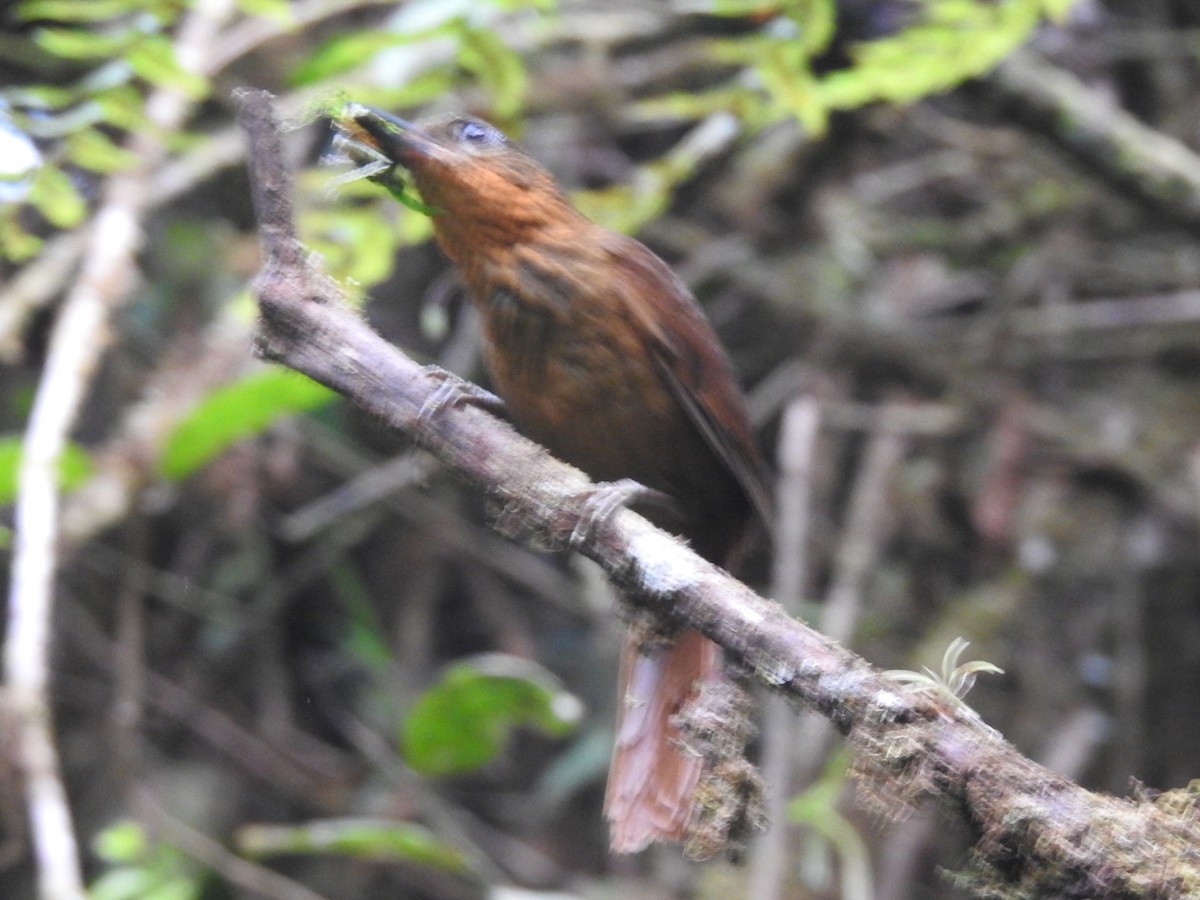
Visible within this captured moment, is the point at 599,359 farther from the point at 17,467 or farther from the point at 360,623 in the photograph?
the point at 360,623

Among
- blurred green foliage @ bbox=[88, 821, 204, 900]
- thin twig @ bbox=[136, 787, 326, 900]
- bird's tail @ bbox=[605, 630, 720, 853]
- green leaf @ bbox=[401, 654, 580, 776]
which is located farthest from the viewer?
thin twig @ bbox=[136, 787, 326, 900]

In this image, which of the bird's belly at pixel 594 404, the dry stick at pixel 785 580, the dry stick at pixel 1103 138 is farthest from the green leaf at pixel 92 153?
the dry stick at pixel 1103 138

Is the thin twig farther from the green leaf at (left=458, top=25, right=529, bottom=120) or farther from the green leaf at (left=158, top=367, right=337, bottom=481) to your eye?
the green leaf at (left=458, top=25, right=529, bottom=120)

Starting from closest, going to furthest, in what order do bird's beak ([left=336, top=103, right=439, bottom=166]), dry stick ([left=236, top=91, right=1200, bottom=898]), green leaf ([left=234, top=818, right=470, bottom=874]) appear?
dry stick ([left=236, top=91, right=1200, bottom=898])
bird's beak ([left=336, top=103, right=439, bottom=166])
green leaf ([left=234, top=818, right=470, bottom=874])

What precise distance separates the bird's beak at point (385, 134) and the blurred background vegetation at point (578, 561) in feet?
4.09

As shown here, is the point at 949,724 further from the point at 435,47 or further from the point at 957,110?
the point at 957,110

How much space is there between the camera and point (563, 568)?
179 inches

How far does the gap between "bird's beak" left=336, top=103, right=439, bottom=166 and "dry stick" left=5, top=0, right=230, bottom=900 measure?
1.26 meters

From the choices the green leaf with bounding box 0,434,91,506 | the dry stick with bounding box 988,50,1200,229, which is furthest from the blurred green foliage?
the dry stick with bounding box 988,50,1200,229

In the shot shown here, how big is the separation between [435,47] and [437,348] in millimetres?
1238

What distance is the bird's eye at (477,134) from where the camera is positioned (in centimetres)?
251

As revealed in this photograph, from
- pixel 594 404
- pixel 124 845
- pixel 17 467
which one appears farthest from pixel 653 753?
pixel 17 467

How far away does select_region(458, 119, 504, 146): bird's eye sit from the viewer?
251 centimetres

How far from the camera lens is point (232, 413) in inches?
131
